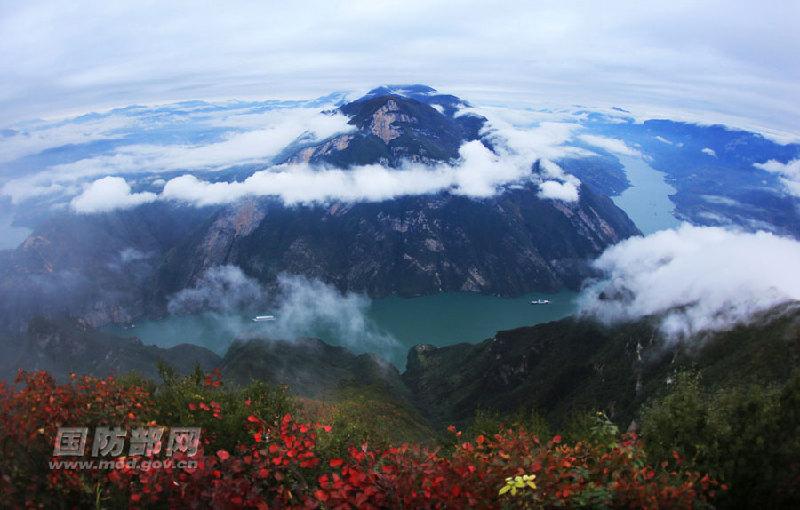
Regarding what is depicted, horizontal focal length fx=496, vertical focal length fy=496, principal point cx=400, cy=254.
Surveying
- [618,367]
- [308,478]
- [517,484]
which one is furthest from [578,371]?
[517,484]

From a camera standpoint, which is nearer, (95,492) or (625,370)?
(95,492)

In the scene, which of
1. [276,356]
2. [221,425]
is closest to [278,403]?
[221,425]

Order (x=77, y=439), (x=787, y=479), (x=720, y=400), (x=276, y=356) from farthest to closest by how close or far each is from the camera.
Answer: (x=276, y=356) < (x=720, y=400) < (x=787, y=479) < (x=77, y=439)

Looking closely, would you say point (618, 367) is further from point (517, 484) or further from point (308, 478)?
point (517, 484)

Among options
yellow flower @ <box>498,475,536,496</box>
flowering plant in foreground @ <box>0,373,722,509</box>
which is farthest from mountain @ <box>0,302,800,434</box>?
yellow flower @ <box>498,475,536,496</box>

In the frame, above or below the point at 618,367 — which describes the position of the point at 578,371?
below

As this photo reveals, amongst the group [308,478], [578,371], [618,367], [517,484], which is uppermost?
[517,484]

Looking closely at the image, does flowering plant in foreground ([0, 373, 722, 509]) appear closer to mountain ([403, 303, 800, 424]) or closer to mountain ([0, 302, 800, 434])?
mountain ([403, 303, 800, 424])

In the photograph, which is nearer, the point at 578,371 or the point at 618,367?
the point at 618,367

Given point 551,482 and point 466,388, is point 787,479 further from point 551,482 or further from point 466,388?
point 466,388
